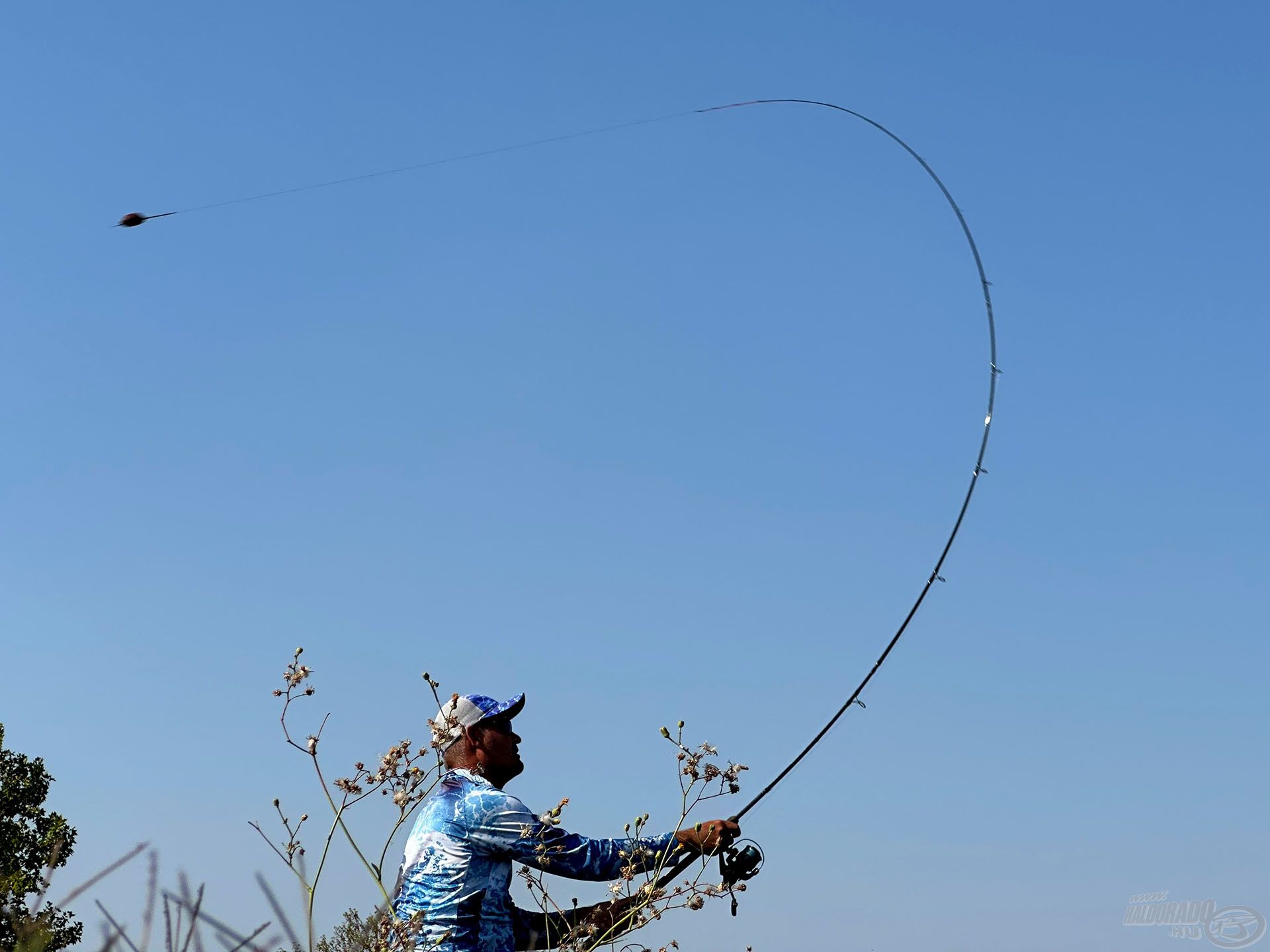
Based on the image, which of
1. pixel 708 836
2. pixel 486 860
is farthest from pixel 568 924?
pixel 708 836

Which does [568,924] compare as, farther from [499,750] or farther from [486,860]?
[499,750]

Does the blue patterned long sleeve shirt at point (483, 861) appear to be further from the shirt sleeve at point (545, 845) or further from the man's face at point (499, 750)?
the man's face at point (499, 750)

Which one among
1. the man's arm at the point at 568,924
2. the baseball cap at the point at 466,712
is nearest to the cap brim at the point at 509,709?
the baseball cap at the point at 466,712

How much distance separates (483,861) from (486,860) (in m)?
0.01

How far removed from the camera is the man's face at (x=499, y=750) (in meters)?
5.50

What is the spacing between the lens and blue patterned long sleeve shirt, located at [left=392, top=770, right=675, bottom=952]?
16.5 feet

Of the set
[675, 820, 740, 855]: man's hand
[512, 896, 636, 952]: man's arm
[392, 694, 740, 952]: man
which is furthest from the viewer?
[675, 820, 740, 855]: man's hand

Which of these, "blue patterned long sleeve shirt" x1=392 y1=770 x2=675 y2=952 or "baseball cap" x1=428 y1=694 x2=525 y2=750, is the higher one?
"baseball cap" x1=428 y1=694 x2=525 y2=750

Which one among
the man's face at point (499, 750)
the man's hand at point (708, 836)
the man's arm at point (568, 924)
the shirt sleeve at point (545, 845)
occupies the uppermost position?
the man's face at point (499, 750)

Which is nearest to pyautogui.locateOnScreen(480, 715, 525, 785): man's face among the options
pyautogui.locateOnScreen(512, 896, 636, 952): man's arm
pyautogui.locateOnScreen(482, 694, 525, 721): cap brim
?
pyautogui.locateOnScreen(482, 694, 525, 721): cap brim

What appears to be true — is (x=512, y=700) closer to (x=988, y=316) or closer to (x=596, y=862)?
(x=596, y=862)

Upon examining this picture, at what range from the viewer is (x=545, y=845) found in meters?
4.98

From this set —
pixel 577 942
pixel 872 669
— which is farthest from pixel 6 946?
pixel 872 669

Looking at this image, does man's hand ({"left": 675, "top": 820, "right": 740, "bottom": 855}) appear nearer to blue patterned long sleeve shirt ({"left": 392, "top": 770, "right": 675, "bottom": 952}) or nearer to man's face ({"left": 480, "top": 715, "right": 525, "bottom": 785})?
blue patterned long sleeve shirt ({"left": 392, "top": 770, "right": 675, "bottom": 952})
